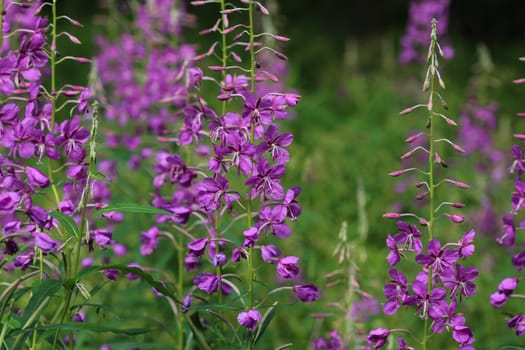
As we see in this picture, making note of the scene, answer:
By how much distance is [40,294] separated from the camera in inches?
92.4

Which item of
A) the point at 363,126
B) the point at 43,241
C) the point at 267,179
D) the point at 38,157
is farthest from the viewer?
the point at 363,126

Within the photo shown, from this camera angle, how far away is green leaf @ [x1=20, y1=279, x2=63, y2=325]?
2.35m

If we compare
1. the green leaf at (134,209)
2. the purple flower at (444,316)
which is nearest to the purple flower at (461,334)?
the purple flower at (444,316)

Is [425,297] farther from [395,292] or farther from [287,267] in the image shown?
[287,267]

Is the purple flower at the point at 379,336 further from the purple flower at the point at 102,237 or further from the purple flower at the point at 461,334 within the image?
the purple flower at the point at 102,237

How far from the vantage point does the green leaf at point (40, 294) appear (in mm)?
2348

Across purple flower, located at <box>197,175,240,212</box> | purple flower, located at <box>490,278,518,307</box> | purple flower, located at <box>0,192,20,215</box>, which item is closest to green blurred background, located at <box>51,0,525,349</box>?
purple flower, located at <box>197,175,240,212</box>

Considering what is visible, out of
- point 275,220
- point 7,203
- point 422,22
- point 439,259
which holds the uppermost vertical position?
point 422,22

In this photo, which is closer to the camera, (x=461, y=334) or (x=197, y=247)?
(x=461, y=334)

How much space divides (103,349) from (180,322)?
1.69 feet

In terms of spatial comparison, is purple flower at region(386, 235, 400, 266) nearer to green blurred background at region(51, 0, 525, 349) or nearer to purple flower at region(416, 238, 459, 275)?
purple flower at region(416, 238, 459, 275)

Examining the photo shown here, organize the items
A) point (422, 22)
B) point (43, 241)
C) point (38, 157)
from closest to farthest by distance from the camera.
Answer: point (43, 241)
point (38, 157)
point (422, 22)

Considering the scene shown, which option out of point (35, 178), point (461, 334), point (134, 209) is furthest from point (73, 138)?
point (461, 334)

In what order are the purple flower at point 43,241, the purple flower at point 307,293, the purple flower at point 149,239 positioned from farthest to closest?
the purple flower at point 149,239
the purple flower at point 307,293
the purple flower at point 43,241
